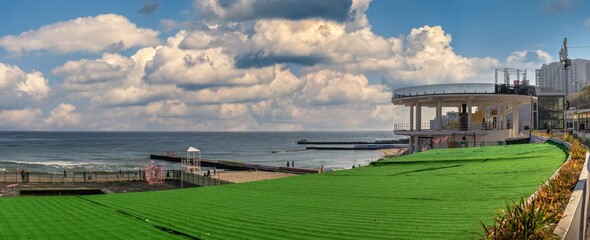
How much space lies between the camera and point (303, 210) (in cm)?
1002

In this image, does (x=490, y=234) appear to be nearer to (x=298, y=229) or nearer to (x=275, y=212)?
(x=298, y=229)

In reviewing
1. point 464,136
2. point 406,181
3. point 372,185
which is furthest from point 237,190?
point 464,136

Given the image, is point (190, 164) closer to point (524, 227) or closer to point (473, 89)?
point (473, 89)

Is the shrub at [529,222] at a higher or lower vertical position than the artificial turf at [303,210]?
higher

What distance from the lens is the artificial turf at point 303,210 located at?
7.77 metres

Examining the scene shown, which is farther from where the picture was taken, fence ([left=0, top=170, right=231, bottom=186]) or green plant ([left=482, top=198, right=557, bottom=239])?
fence ([left=0, top=170, right=231, bottom=186])

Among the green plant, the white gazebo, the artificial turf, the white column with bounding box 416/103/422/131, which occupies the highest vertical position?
the white column with bounding box 416/103/422/131

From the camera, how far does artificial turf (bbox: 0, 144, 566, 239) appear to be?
25.5 ft

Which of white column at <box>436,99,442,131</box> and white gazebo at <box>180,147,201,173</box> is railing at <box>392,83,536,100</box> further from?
white gazebo at <box>180,147,201,173</box>

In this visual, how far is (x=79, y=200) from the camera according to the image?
13969mm

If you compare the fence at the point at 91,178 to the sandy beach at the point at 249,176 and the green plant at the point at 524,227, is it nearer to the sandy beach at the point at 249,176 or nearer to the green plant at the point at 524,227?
the sandy beach at the point at 249,176

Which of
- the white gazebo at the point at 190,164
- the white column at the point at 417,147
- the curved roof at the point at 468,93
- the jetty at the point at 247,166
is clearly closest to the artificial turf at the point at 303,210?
the white gazebo at the point at 190,164

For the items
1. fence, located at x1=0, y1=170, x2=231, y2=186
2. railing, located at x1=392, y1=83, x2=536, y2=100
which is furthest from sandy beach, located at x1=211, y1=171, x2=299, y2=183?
railing, located at x1=392, y1=83, x2=536, y2=100

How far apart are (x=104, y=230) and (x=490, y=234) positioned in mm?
6789
